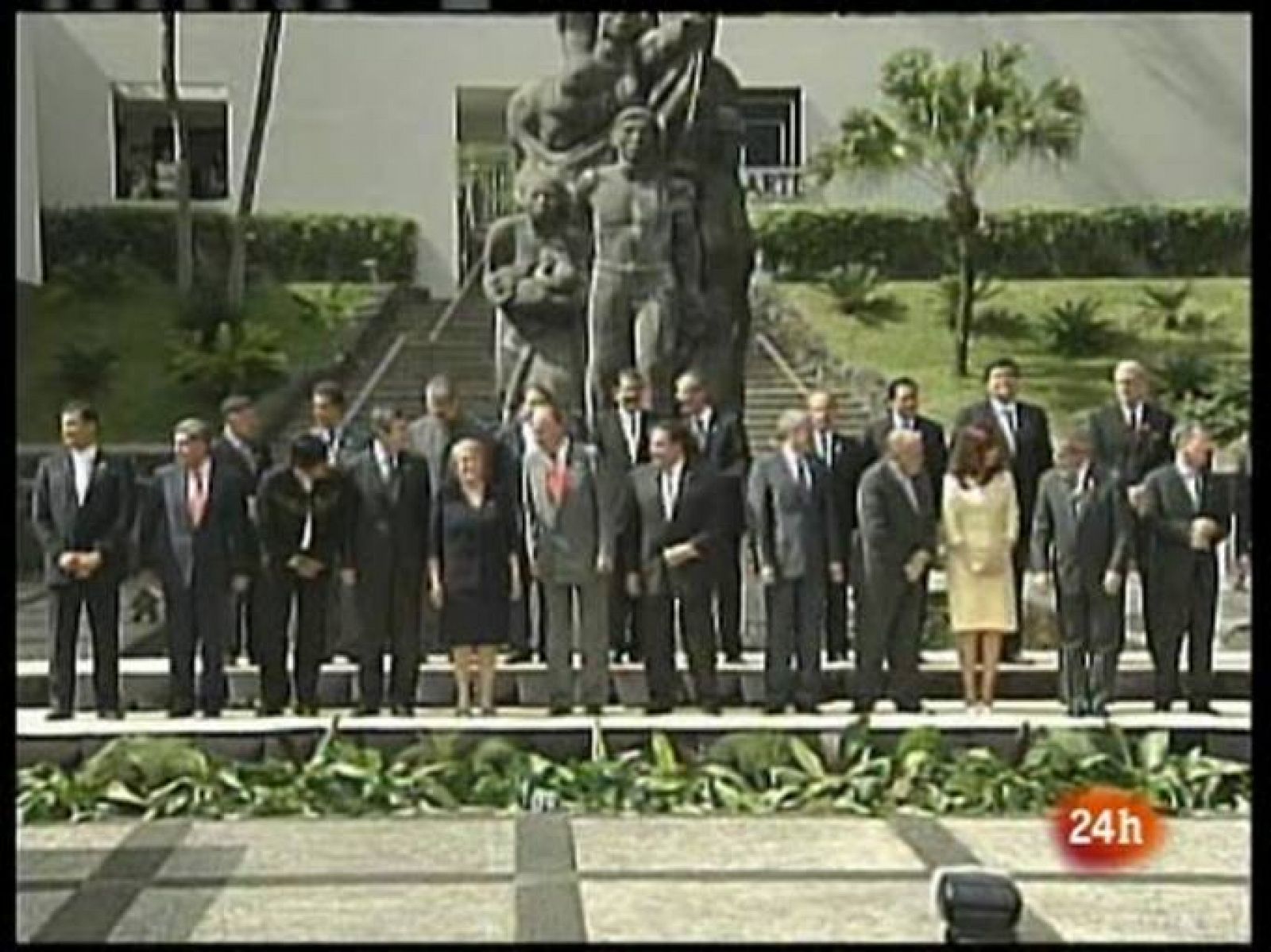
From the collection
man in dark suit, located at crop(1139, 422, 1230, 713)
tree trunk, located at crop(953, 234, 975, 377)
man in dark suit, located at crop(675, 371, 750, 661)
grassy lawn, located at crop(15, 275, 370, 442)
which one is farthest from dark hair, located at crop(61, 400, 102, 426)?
man in dark suit, located at crop(1139, 422, 1230, 713)

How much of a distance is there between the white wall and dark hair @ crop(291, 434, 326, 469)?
1.27 m

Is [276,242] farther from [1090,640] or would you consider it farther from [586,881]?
[1090,640]

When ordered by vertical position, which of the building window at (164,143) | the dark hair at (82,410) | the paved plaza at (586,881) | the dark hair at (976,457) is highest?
the building window at (164,143)

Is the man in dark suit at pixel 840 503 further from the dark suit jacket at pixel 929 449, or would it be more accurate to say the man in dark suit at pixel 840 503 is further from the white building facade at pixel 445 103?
the white building facade at pixel 445 103

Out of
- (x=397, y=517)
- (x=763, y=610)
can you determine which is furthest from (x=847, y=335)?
(x=397, y=517)

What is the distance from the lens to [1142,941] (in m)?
7.10

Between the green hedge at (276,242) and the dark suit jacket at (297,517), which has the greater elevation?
the green hedge at (276,242)

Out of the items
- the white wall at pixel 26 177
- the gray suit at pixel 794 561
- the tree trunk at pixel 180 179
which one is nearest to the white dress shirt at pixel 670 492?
the gray suit at pixel 794 561

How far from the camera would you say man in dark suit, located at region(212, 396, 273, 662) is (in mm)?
9484

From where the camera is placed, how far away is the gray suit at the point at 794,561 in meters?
9.80

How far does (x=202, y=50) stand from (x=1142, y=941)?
4.43m

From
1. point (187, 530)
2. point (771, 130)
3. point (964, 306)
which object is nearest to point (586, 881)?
point (187, 530)

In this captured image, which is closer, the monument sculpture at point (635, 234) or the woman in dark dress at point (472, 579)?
the woman in dark dress at point (472, 579)

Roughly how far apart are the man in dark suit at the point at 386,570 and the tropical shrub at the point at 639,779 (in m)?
0.48
